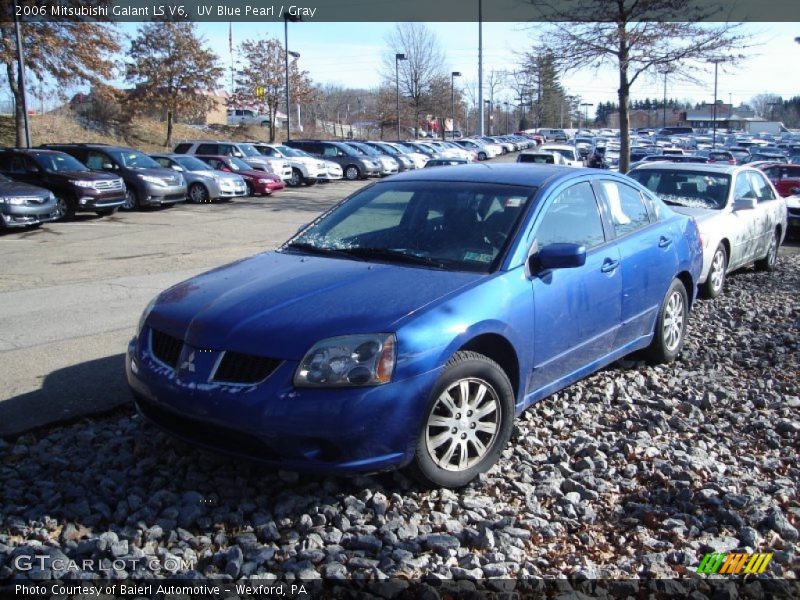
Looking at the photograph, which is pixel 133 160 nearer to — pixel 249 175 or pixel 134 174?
pixel 134 174

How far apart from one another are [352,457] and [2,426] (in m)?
2.60

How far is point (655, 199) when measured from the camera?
6.32 m

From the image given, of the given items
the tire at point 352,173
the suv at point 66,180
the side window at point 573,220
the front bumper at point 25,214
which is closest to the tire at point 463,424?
the side window at point 573,220

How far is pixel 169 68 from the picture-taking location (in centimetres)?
4000

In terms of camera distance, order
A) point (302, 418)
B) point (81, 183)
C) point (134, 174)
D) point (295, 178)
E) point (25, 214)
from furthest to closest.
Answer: point (295, 178) < point (134, 174) < point (81, 183) < point (25, 214) < point (302, 418)

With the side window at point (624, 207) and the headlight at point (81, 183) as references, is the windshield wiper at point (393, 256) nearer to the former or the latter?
the side window at point (624, 207)

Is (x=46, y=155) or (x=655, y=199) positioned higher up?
(x=46, y=155)

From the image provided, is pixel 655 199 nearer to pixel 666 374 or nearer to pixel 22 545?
pixel 666 374

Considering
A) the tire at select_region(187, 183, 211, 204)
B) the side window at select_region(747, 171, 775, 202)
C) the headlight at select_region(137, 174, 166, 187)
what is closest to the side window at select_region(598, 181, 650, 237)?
the side window at select_region(747, 171, 775, 202)

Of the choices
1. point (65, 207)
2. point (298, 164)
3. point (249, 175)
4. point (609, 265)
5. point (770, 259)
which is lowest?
point (770, 259)

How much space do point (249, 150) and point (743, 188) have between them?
21021 millimetres

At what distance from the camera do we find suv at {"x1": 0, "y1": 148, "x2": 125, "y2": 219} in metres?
17.6

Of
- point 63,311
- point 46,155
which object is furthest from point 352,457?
point 46,155

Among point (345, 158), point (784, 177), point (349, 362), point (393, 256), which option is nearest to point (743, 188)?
point (393, 256)
